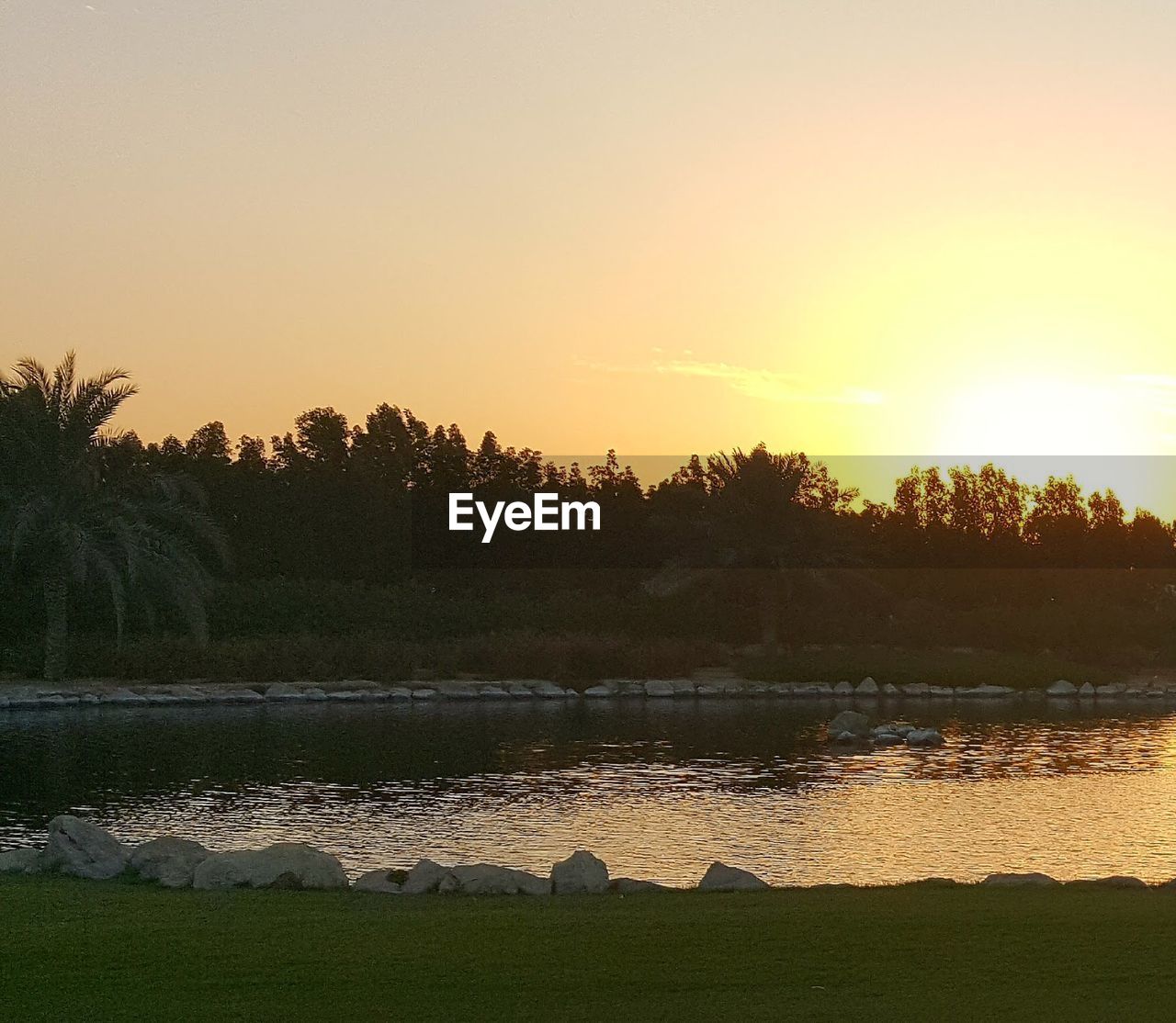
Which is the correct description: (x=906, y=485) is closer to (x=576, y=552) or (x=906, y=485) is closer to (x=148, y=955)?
(x=576, y=552)

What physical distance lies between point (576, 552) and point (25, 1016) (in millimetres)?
35910

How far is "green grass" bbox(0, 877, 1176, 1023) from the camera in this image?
637cm

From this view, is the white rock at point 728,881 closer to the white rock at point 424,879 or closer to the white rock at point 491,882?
the white rock at point 491,882

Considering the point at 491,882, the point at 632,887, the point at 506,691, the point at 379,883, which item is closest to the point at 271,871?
the point at 379,883

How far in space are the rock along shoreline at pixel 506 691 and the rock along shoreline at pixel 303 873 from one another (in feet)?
51.3

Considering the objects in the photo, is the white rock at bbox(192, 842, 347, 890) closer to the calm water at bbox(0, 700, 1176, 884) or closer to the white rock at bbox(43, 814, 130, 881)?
the white rock at bbox(43, 814, 130, 881)

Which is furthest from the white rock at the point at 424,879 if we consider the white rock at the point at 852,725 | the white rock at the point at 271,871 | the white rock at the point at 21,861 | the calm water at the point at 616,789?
the white rock at the point at 852,725

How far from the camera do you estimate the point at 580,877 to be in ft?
32.6

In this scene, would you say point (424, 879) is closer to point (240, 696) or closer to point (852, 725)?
point (852, 725)

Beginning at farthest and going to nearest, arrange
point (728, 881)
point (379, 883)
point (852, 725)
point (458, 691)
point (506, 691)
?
A: point (506, 691)
point (458, 691)
point (852, 725)
point (728, 881)
point (379, 883)

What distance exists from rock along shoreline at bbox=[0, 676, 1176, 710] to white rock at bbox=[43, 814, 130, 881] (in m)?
15.5

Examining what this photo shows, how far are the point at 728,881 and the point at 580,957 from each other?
3114 millimetres

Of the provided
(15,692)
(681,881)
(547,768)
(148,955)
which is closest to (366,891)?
(148,955)

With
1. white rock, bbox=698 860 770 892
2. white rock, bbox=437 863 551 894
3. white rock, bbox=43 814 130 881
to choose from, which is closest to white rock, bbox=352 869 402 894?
white rock, bbox=437 863 551 894
